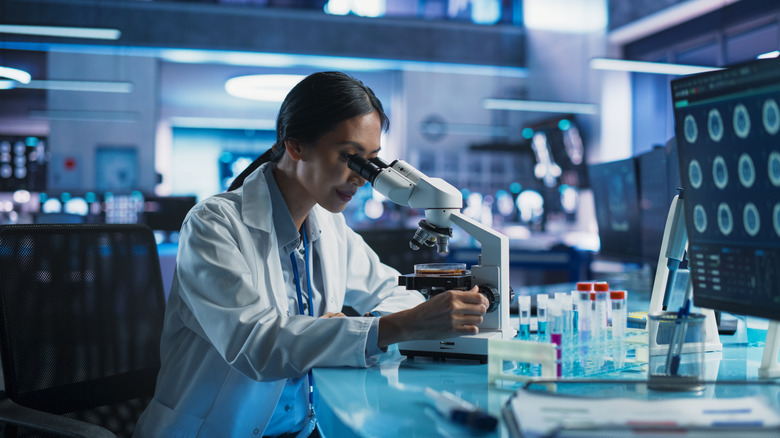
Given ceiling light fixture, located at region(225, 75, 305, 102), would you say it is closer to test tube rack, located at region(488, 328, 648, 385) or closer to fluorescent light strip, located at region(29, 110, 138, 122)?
fluorescent light strip, located at region(29, 110, 138, 122)

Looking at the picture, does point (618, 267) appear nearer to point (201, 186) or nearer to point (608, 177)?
point (608, 177)

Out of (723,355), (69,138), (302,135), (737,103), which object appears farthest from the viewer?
(69,138)

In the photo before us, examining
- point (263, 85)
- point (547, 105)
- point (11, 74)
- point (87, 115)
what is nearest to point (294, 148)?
point (11, 74)

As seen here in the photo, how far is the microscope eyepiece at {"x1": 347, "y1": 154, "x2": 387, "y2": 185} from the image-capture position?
1296 mm

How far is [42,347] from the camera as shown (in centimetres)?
133

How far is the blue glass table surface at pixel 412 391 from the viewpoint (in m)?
0.83

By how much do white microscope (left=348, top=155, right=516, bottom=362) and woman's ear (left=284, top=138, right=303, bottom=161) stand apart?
8.4 inches

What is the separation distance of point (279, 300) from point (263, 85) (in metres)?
7.98

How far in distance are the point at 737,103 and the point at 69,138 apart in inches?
385

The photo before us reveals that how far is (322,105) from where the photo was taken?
1.38 meters

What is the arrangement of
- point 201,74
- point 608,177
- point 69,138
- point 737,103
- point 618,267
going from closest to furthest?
1. point 737,103
2. point 608,177
3. point 618,267
4. point 69,138
5. point 201,74

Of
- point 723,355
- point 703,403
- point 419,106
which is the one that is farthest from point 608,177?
point 419,106

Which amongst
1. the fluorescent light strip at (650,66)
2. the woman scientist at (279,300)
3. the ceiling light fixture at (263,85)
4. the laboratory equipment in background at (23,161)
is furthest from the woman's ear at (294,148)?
the laboratory equipment in background at (23,161)

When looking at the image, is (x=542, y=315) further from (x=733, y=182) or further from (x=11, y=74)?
(x=11, y=74)
